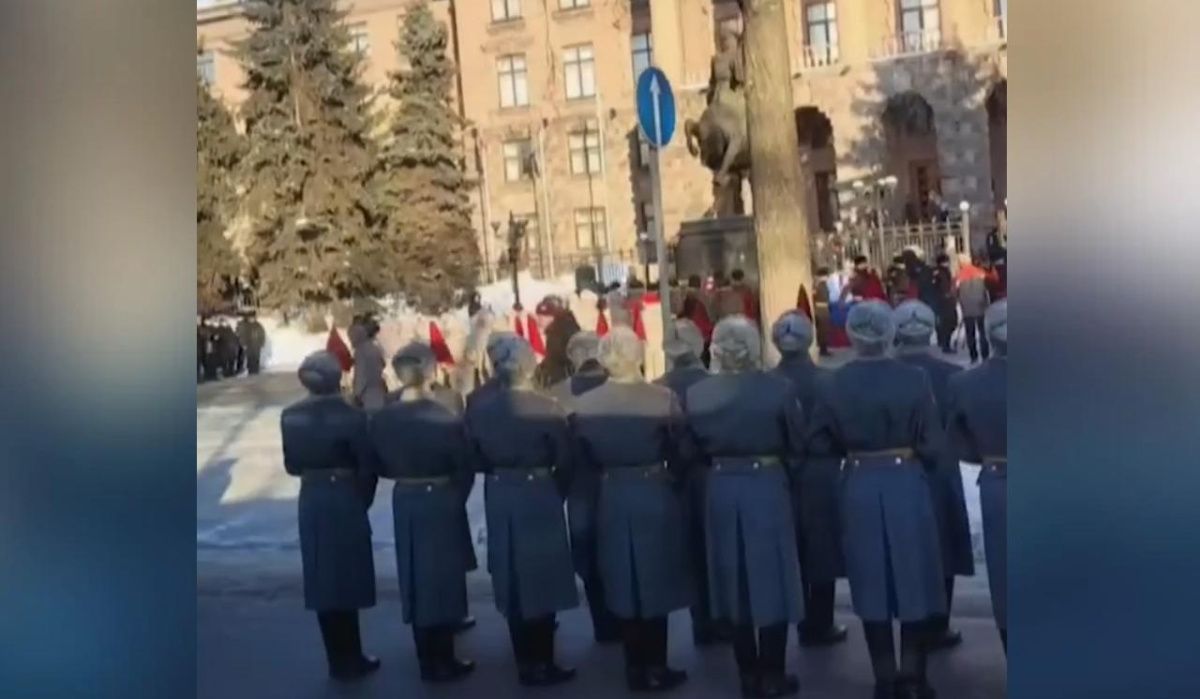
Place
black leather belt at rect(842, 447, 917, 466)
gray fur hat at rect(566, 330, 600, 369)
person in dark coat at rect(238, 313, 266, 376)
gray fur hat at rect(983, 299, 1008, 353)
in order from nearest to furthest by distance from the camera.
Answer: gray fur hat at rect(983, 299, 1008, 353)
black leather belt at rect(842, 447, 917, 466)
gray fur hat at rect(566, 330, 600, 369)
person in dark coat at rect(238, 313, 266, 376)

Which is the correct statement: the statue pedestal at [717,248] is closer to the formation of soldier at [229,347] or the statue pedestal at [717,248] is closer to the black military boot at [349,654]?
the formation of soldier at [229,347]

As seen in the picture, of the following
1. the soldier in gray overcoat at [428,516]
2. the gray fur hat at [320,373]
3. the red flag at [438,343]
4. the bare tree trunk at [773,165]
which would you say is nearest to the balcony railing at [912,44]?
the bare tree trunk at [773,165]

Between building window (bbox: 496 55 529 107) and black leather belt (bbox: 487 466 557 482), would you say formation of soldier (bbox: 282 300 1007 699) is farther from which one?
building window (bbox: 496 55 529 107)

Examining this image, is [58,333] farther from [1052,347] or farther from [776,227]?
[1052,347]

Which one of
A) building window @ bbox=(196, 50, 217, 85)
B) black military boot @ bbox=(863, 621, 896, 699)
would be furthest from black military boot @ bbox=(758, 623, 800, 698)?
building window @ bbox=(196, 50, 217, 85)

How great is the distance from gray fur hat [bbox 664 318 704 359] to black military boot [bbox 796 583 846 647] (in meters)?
0.46

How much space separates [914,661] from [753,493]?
0.39 meters

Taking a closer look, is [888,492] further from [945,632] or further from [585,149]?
[585,149]

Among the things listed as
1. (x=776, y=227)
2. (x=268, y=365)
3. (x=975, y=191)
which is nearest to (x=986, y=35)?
(x=975, y=191)

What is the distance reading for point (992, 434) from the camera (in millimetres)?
2188

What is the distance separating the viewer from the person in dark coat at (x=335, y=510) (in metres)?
2.48

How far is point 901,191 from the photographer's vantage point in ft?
7.31

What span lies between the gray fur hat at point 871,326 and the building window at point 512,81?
680 mm

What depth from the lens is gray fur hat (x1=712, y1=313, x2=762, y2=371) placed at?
2.29m
